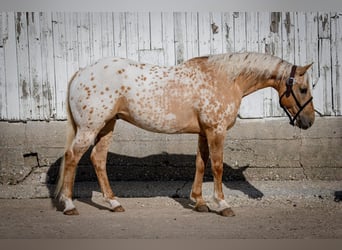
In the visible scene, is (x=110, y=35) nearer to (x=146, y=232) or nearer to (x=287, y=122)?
(x=287, y=122)

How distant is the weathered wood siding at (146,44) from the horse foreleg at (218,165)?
6.69ft

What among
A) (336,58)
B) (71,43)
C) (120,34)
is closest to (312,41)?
(336,58)

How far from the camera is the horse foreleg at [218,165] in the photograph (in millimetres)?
6137

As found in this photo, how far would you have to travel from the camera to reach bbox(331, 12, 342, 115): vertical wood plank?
319 inches

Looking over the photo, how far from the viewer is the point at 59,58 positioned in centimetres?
803

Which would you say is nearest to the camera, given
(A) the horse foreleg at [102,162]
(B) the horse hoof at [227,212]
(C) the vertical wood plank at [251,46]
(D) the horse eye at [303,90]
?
(B) the horse hoof at [227,212]

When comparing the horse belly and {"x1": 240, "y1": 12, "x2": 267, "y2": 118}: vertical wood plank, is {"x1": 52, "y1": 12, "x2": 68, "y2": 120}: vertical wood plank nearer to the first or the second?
the horse belly

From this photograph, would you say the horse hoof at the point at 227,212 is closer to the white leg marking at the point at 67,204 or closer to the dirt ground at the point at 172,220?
the dirt ground at the point at 172,220

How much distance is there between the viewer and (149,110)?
245 inches

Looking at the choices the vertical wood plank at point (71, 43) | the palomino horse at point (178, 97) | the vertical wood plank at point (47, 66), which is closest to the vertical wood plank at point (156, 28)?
the vertical wood plank at point (71, 43)

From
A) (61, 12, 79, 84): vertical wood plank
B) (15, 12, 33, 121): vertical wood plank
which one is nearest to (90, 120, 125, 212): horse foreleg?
(61, 12, 79, 84): vertical wood plank

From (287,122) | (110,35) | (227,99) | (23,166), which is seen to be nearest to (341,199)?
(287,122)

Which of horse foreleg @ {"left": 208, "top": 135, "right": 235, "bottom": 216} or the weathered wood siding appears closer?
horse foreleg @ {"left": 208, "top": 135, "right": 235, "bottom": 216}

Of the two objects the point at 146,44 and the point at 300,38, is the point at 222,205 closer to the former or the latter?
the point at 146,44
